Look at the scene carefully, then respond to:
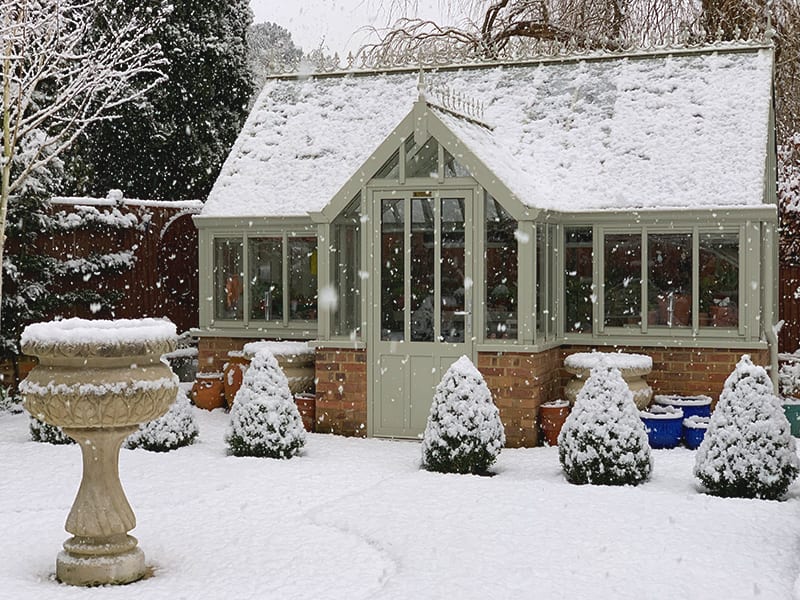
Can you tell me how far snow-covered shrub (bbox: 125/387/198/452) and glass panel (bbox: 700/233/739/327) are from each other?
6.15m

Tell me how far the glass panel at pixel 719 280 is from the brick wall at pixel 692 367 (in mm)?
378

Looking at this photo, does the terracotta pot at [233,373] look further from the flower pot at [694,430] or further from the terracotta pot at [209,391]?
the flower pot at [694,430]

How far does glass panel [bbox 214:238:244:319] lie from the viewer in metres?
13.9

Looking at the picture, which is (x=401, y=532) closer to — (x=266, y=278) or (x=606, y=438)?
(x=606, y=438)

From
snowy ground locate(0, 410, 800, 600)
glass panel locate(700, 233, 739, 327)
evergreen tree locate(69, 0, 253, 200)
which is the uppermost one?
evergreen tree locate(69, 0, 253, 200)

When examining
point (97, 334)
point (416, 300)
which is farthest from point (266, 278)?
point (97, 334)

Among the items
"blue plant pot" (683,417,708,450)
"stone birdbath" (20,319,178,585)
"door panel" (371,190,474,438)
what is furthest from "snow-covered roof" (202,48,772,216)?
"stone birdbath" (20,319,178,585)

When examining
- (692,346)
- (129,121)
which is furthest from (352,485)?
(129,121)

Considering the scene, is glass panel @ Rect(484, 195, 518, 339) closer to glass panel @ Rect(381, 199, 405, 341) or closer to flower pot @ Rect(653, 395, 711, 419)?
glass panel @ Rect(381, 199, 405, 341)

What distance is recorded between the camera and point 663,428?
11.3 m

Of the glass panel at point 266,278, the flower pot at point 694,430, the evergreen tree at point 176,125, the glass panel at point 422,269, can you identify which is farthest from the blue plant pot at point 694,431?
the evergreen tree at point 176,125

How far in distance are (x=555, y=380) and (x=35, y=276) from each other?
7610 millimetres

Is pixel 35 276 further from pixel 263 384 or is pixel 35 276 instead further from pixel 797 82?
pixel 797 82

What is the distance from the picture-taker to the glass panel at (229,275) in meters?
13.9
